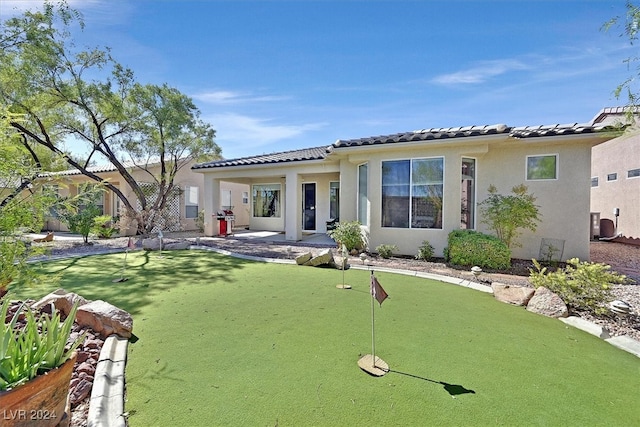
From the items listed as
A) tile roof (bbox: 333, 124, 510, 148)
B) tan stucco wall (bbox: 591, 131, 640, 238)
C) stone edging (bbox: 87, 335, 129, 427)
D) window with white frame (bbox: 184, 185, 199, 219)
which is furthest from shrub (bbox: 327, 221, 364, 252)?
window with white frame (bbox: 184, 185, 199, 219)

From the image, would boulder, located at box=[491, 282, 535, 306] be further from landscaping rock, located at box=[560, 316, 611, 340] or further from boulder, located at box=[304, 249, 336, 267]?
boulder, located at box=[304, 249, 336, 267]

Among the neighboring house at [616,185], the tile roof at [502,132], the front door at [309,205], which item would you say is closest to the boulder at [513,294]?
the tile roof at [502,132]

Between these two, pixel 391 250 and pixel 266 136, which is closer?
pixel 391 250

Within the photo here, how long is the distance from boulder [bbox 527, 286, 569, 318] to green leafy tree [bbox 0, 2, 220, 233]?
1602 centimetres

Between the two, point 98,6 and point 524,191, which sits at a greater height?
point 98,6

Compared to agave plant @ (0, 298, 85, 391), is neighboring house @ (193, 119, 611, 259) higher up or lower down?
higher up

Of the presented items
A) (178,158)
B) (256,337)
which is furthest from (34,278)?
(178,158)

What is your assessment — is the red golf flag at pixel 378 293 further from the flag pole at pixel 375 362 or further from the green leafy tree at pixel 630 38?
the green leafy tree at pixel 630 38

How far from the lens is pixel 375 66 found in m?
12.3

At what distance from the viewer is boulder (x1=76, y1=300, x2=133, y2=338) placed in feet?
13.6

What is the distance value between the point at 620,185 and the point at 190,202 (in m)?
27.4

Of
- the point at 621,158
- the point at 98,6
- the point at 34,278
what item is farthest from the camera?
the point at 621,158

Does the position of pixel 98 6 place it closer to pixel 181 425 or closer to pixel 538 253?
pixel 181 425

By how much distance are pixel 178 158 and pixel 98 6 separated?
773cm
